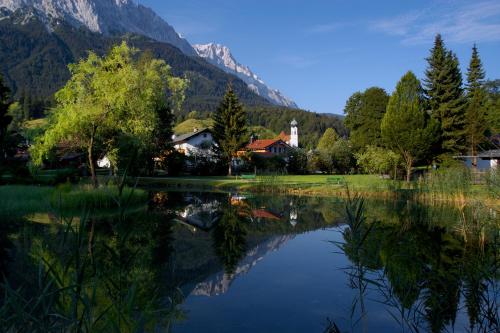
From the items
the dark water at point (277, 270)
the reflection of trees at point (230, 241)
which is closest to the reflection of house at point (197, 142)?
the dark water at point (277, 270)

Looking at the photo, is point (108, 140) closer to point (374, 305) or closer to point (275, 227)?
point (275, 227)

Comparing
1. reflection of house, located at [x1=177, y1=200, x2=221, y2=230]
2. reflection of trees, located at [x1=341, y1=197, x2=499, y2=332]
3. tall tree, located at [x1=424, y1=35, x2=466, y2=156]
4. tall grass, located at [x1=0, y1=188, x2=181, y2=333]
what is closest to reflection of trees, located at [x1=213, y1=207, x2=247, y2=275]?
reflection of house, located at [x1=177, y1=200, x2=221, y2=230]

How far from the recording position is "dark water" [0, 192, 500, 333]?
20.4ft

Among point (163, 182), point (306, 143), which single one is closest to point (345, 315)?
point (163, 182)

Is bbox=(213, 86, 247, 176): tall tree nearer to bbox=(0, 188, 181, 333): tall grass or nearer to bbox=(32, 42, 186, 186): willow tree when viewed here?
bbox=(32, 42, 186, 186): willow tree

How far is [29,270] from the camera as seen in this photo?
9.05m

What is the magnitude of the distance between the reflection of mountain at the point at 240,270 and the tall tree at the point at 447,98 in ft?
91.0

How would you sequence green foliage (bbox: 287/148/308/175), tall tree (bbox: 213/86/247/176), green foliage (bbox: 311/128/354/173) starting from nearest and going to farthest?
tall tree (bbox: 213/86/247/176) < green foliage (bbox: 287/148/308/175) < green foliage (bbox: 311/128/354/173)

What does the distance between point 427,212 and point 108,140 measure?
17.5 meters

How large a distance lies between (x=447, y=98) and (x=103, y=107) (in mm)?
29426

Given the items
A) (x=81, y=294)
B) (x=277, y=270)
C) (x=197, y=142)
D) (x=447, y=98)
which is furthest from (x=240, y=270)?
(x=197, y=142)

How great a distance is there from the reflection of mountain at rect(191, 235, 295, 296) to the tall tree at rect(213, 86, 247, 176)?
35.4m

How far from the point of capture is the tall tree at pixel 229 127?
5006cm

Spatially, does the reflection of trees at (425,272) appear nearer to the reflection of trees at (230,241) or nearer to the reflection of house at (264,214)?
the reflection of trees at (230,241)
